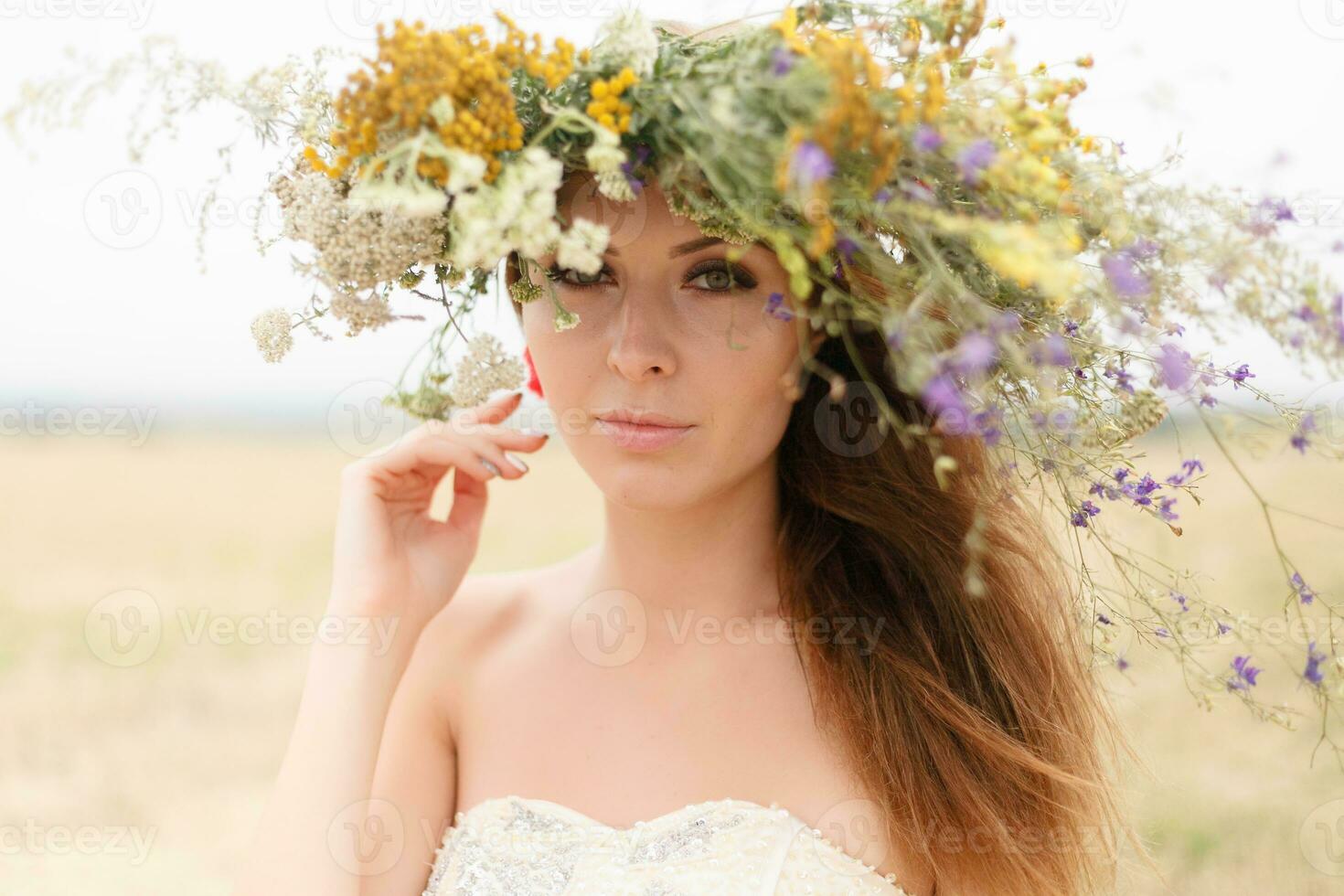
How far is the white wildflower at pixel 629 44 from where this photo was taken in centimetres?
132

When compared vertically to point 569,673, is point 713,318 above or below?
above

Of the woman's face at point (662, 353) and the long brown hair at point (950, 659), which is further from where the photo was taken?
the long brown hair at point (950, 659)

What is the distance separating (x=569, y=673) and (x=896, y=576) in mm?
617

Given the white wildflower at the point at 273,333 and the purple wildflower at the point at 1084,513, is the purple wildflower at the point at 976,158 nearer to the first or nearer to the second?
the purple wildflower at the point at 1084,513

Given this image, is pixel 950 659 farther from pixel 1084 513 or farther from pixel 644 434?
pixel 644 434

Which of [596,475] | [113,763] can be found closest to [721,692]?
[596,475]

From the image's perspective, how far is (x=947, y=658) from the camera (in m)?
2.01

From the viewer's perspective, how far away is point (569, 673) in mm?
2070

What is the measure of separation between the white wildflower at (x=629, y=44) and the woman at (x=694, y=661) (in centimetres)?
26

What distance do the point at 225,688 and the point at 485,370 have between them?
6.53 metres

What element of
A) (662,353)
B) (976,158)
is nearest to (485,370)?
(662,353)

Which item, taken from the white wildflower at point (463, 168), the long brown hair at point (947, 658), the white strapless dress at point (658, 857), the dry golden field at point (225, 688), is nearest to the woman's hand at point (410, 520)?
the long brown hair at point (947, 658)

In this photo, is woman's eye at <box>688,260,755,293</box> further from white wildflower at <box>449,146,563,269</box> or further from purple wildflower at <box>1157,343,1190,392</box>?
purple wildflower at <box>1157,343,1190,392</box>

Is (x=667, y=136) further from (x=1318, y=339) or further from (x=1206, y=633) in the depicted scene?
(x=1206, y=633)
